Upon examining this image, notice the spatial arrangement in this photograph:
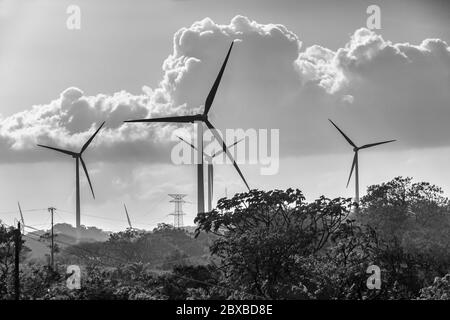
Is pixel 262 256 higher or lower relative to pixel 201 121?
lower

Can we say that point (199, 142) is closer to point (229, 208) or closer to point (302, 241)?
point (229, 208)

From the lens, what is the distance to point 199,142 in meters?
164

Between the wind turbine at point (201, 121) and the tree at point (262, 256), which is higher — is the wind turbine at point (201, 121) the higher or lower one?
the higher one

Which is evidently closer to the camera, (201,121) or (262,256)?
(262,256)

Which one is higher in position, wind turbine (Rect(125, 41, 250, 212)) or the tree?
wind turbine (Rect(125, 41, 250, 212))

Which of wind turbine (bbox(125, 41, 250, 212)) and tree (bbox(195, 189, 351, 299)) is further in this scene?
wind turbine (bbox(125, 41, 250, 212))

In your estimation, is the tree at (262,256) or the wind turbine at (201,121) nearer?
the tree at (262,256)
